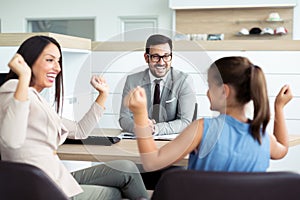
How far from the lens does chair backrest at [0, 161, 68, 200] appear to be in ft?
4.26

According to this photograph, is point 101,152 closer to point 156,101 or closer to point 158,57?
point 156,101

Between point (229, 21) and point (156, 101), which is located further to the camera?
point (229, 21)

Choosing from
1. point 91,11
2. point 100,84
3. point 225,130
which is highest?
point 91,11

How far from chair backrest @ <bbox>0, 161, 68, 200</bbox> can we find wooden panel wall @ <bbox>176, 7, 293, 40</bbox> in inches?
Answer: 230

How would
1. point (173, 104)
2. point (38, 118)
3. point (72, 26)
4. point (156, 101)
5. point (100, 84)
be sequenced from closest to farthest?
point (38, 118) < point (100, 84) < point (156, 101) < point (173, 104) < point (72, 26)

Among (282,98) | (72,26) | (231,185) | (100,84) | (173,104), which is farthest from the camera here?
(72,26)

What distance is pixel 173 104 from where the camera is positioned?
7.34ft

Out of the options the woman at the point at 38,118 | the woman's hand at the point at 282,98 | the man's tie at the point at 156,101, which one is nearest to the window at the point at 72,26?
the man's tie at the point at 156,101

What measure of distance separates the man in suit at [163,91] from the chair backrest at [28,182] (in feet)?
1.55

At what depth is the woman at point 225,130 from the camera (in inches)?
55.2

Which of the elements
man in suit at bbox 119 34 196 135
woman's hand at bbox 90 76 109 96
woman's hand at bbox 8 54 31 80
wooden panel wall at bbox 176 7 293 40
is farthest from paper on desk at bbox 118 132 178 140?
wooden panel wall at bbox 176 7 293 40

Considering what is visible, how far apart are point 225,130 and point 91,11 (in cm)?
647

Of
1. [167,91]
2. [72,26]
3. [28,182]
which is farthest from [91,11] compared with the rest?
[28,182]

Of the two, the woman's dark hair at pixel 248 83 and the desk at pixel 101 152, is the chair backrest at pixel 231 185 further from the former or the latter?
the desk at pixel 101 152
